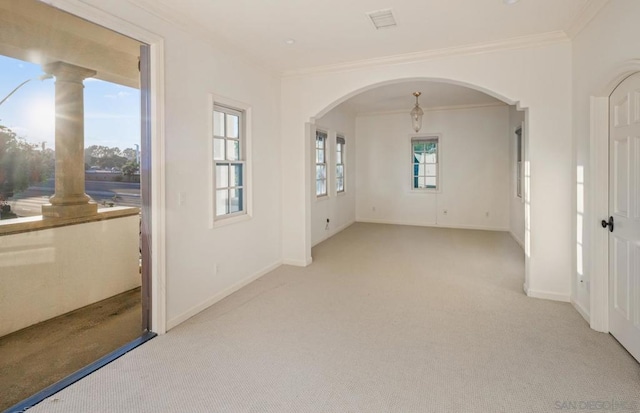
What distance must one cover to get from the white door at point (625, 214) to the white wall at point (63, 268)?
182 inches

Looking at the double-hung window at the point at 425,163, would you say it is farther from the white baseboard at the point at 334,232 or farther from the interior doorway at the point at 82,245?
the interior doorway at the point at 82,245

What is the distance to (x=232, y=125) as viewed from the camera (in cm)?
421

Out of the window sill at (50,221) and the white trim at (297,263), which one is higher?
the window sill at (50,221)

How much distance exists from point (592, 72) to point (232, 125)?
356cm

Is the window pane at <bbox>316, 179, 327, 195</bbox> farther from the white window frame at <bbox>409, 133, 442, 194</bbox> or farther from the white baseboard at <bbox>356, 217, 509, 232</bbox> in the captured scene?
the white window frame at <bbox>409, 133, 442, 194</bbox>

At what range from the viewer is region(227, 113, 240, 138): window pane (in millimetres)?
4125

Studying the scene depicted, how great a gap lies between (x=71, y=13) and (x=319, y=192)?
5.24m

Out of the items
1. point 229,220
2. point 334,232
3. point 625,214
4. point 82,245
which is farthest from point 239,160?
point 334,232

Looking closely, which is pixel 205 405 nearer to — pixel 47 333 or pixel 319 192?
pixel 47 333

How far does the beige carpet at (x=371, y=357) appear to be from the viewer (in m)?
2.15

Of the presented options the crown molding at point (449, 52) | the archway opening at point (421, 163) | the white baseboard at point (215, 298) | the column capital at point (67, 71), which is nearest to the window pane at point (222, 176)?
the white baseboard at point (215, 298)

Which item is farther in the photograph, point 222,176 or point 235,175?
point 235,175

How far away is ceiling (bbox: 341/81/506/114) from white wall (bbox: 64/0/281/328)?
2784 mm

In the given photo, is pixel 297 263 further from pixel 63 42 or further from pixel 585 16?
pixel 585 16
